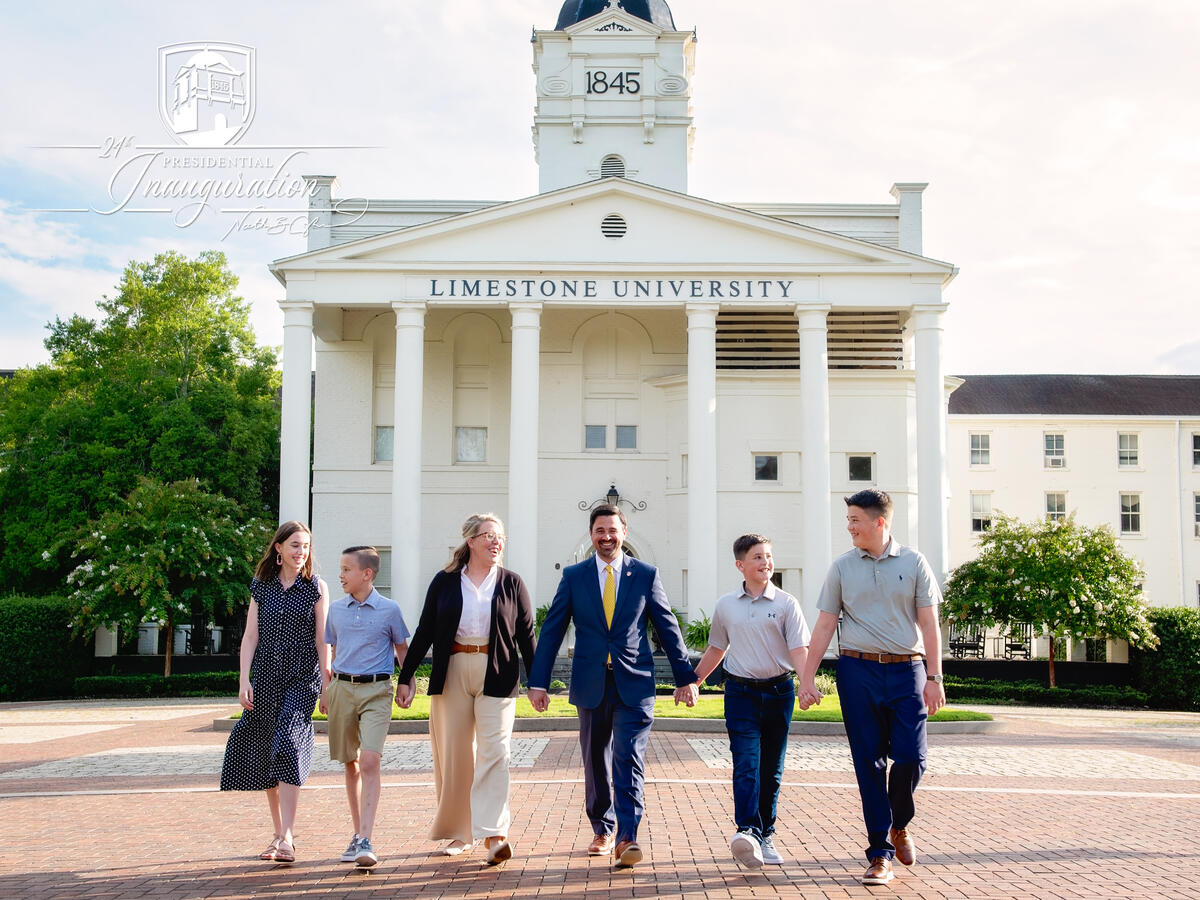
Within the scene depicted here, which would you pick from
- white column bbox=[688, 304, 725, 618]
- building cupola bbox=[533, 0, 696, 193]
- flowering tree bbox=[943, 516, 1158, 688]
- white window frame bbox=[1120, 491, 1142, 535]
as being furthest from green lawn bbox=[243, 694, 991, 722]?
white window frame bbox=[1120, 491, 1142, 535]

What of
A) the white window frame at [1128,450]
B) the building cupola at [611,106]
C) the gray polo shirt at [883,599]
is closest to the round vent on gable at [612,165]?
the building cupola at [611,106]

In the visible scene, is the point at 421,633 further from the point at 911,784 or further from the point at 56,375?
the point at 56,375

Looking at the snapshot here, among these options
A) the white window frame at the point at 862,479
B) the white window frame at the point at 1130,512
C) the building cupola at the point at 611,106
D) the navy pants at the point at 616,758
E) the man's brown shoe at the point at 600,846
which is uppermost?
the building cupola at the point at 611,106

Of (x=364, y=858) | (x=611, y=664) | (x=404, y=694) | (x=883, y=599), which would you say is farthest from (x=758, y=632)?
(x=364, y=858)

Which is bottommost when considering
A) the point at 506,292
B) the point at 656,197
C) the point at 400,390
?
the point at 400,390

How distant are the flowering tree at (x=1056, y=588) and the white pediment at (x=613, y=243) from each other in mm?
8014

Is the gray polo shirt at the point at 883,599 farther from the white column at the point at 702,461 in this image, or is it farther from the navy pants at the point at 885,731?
the white column at the point at 702,461

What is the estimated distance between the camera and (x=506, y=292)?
3127cm

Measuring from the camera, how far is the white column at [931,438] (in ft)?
98.5

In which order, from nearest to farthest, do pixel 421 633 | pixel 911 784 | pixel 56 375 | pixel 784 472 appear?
pixel 911 784 < pixel 421 633 < pixel 784 472 < pixel 56 375

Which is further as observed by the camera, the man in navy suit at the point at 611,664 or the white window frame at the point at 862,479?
the white window frame at the point at 862,479

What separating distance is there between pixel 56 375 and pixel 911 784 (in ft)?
129

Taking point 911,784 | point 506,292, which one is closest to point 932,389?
point 506,292

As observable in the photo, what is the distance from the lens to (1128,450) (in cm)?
4753
